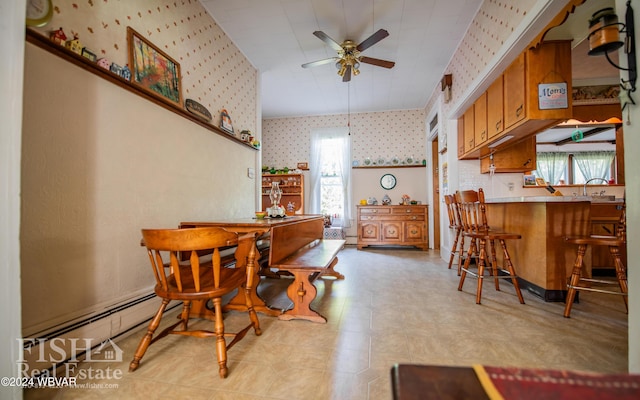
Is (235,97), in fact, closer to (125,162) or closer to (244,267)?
(125,162)

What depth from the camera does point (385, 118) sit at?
5.74 m

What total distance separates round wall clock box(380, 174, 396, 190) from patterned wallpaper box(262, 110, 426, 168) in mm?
416

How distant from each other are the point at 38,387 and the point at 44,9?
6.34ft

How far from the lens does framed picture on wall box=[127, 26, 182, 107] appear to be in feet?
6.07

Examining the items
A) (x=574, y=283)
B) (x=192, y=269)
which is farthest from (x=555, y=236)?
(x=192, y=269)

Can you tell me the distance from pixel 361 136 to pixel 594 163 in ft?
14.3

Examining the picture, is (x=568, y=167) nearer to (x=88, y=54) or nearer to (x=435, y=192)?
(x=435, y=192)

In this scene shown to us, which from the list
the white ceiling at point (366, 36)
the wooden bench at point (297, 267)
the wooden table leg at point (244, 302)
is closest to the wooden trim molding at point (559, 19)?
the white ceiling at point (366, 36)

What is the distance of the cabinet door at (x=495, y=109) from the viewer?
8.60 feet

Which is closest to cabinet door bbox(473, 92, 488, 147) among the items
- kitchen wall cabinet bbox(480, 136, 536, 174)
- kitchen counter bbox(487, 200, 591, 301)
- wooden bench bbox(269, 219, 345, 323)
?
kitchen wall cabinet bbox(480, 136, 536, 174)

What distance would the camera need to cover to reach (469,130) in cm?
338

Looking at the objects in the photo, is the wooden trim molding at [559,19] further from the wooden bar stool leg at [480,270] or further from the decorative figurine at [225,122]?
the decorative figurine at [225,122]

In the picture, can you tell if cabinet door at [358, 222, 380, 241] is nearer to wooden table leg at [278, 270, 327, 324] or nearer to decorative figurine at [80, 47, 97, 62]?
wooden table leg at [278, 270, 327, 324]

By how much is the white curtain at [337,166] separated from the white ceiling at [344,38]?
0.98 meters
